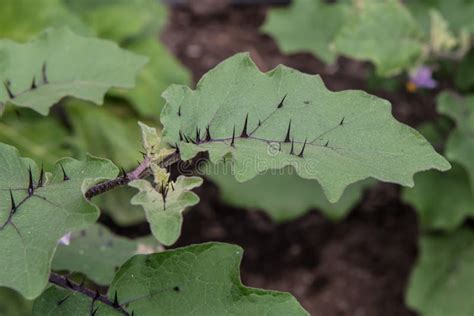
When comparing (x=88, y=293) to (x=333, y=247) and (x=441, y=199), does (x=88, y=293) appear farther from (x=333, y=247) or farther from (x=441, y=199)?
(x=333, y=247)

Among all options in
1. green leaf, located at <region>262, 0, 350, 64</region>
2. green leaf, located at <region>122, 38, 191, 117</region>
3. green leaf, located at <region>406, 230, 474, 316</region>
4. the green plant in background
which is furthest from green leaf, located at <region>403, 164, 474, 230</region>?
green leaf, located at <region>122, 38, 191, 117</region>

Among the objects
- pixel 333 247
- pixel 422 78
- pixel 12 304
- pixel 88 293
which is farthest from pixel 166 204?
pixel 333 247

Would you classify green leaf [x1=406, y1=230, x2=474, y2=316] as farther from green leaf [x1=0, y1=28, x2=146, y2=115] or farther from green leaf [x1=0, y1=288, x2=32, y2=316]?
green leaf [x1=0, y1=28, x2=146, y2=115]

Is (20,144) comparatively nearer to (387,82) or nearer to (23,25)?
(23,25)

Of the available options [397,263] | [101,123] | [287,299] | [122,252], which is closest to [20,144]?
[101,123]

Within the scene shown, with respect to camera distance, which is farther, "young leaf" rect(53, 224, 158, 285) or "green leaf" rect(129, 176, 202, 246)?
"young leaf" rect(53, 224, 158, 285)

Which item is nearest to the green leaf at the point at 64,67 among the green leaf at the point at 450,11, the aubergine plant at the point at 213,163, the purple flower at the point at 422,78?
the aubergine plant at the point at 213,163

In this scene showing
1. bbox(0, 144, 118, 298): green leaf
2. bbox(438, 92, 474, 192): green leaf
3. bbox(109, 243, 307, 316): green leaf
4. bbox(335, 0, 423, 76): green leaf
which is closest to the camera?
→ bbox(0, 144, 118, 298): green leaf
